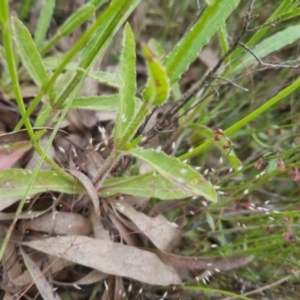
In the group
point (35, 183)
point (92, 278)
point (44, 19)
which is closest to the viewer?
point (35, 183)

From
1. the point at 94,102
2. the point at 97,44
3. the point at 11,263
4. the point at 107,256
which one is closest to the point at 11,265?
the point at 11,263

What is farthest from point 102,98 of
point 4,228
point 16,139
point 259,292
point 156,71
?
point 259,292

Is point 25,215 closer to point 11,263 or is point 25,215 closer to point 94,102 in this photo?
point 11,263

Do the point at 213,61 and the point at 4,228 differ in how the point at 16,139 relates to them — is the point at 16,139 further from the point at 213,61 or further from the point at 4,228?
the point at 213,61

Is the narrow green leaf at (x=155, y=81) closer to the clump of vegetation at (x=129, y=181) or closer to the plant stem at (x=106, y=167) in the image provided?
the clump of vegetation at (x=129, y=181)

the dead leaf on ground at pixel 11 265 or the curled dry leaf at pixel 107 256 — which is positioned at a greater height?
the curled dry leaf at pixel 107 256

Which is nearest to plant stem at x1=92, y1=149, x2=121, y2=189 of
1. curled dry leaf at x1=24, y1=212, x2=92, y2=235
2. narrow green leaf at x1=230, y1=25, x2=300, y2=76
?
curled dry leaf at x1=24, y1=212, x2=92, y2=235

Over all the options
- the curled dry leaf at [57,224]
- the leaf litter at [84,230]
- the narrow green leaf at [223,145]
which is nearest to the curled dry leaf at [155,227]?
the leaf litter at [84,230]

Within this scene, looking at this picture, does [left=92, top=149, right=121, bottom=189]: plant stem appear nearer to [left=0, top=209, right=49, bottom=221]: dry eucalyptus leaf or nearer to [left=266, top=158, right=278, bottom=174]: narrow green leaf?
[left=0, top=209, right=49, bottom=221]: dry eucalyptus leaf
